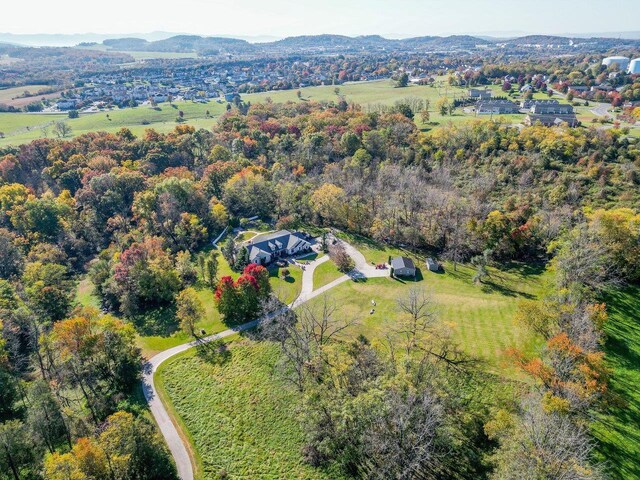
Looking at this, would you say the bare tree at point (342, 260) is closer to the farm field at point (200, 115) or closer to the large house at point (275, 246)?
the large house at point (275, 246)

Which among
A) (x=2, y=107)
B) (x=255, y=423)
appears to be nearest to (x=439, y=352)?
(x=255, y=423)

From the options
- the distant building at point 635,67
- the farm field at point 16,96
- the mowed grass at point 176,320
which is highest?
the distant building at point 635,67

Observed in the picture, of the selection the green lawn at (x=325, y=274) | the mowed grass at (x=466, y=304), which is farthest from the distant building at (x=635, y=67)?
the green lawn at (x=325, y=274)

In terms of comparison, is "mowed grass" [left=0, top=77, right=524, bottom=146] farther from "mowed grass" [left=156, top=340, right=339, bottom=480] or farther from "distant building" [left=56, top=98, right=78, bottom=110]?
"mowed grass" [left=156, top=340, right=339, bottom=480]

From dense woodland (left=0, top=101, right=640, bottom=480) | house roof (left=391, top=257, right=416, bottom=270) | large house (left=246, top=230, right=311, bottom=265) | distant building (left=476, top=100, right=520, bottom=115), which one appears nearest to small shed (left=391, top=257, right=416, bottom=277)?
house roof (left=391, top=257, right=416, bottom=270)

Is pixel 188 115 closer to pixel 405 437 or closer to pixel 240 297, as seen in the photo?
pixel 240 297

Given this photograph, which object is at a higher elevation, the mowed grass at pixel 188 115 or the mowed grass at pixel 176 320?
the mowed grass at pixel 188 115
